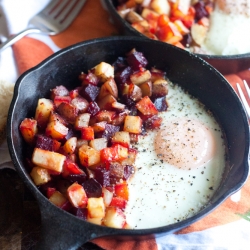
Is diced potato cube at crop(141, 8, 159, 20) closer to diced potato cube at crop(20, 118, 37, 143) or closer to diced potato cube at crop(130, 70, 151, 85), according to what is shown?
diced potato cube at crop(130, 70, 151, 85)

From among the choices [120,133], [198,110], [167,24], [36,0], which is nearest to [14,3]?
[36,0]

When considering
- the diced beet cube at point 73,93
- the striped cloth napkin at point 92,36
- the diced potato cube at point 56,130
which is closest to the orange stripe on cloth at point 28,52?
the striped cloth napkin at point 92,36

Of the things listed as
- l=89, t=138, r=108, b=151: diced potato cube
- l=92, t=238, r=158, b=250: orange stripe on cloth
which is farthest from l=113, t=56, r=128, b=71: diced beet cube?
l=92, t=238, r=158, b=250: orange stripe on cloth

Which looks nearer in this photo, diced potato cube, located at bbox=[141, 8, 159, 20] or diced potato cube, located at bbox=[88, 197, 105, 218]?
diced potato cube, located at bbox=[88, 197, 105, 218]

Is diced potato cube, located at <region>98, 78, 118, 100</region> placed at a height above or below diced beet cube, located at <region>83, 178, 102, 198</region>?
above

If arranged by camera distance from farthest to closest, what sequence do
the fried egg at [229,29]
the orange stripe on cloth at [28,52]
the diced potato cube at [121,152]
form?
1. the fried egg at [229,29]
2. the orange stripe on cloth at [28,52]
3. the diced potato cube at [121,152]

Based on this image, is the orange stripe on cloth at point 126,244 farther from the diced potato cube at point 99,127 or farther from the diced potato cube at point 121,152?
the diced potato cube at point 99,127
